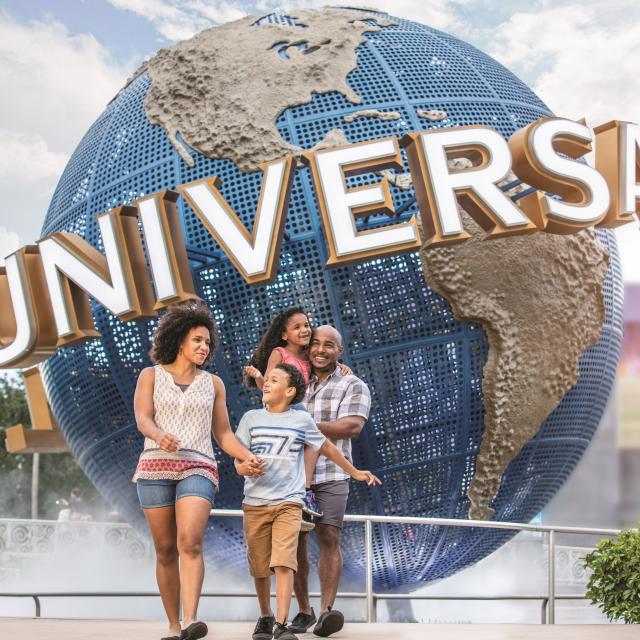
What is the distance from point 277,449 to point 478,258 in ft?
11.0

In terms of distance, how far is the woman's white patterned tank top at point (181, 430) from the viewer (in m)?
4.41

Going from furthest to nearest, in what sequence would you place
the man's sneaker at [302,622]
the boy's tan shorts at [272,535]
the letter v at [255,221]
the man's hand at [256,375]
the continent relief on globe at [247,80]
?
the continent relief on globe at [247,80]
the letter v at [255,221]
the man's hand at [256,375]
the man's sneaker at [302,622]
the boy's tan shorts at [272,535]

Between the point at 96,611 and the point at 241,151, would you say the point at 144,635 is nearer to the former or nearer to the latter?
the point at 241,151

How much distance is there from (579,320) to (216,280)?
275cm

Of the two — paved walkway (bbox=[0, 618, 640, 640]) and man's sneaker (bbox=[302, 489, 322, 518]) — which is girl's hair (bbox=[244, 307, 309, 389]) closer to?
man's sneaker (bbox=[302, 489, 322, 518])

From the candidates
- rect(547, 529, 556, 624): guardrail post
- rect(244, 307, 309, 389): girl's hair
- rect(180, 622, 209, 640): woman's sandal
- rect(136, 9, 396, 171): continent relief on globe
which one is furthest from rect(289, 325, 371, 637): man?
rect(136, 9, 396, 171): continent relief on globe

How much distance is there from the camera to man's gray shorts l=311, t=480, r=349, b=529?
201 inches

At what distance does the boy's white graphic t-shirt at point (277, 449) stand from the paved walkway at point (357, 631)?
0.71m

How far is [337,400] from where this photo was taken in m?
5.32

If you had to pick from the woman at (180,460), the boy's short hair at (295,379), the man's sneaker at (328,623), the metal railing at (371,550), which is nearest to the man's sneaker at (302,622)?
the man's sneaker at (328,623)

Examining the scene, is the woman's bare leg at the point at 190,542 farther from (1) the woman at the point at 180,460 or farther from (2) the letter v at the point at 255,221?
(2) the letter v at the point at 255,221

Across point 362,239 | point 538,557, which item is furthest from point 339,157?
point 538,557

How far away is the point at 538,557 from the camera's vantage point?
1336 centimetres

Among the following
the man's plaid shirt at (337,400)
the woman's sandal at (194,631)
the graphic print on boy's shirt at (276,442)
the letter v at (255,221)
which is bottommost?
the woman's sandal at (194,631)
